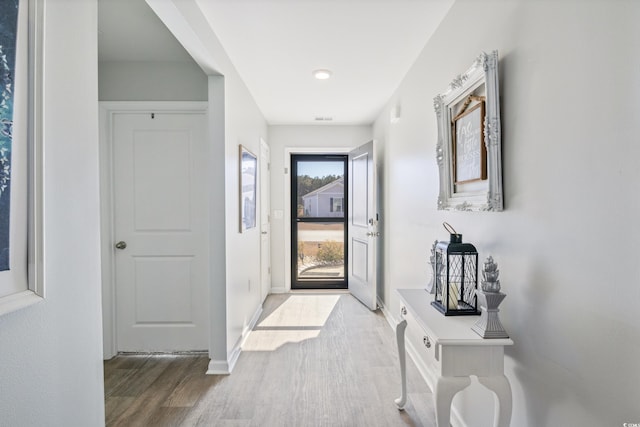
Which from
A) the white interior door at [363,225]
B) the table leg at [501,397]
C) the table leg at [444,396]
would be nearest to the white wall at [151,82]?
the white interior door at [363,225]

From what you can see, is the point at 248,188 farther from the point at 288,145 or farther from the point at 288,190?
the point at 288,145

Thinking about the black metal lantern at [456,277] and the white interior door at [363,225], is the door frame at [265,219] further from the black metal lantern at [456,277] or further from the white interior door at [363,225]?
the black metal lantern at [456,277]

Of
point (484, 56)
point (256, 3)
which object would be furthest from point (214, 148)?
point (484, 56)

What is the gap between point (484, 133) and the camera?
145 centimetres

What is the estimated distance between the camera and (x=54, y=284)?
36.8 inches

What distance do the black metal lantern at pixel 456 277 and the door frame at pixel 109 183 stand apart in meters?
2.26

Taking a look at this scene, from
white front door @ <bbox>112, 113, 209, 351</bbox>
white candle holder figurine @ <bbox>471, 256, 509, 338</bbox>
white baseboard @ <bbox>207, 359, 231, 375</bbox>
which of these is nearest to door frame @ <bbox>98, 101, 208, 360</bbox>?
white front door @ <bbox>112, 113, 209, 351</bbox>

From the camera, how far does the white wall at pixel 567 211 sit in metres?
0.85

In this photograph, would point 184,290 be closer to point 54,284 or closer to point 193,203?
point 193,203

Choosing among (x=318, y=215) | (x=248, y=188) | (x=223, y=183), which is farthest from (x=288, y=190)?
(x=223, y=183)

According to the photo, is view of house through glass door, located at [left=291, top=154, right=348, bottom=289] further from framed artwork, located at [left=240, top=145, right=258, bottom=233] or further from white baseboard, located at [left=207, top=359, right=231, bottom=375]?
white baseboard, located at [left=207, top=359, right=231, bottom=375]

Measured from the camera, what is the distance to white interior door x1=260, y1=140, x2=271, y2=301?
4253 millimetres

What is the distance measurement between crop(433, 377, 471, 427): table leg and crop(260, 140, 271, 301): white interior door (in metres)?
3.12

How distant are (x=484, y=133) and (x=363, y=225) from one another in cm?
290
